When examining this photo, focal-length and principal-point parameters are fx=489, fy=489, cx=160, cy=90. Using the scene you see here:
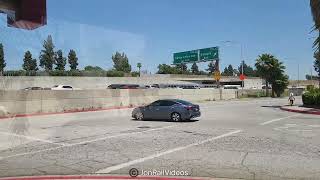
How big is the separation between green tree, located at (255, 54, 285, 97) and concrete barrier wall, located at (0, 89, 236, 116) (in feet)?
119

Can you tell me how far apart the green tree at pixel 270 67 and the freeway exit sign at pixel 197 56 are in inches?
560

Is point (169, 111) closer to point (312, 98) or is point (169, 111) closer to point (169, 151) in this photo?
point (169, 151)

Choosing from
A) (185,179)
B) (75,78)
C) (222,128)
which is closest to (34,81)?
(75,78)

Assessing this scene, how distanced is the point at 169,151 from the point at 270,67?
77.2m

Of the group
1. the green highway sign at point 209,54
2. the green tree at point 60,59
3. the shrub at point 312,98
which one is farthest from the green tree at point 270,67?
the green tree at point 60,59

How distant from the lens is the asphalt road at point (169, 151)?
11.6m

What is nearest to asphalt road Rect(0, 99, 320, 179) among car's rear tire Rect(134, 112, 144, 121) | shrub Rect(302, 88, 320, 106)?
car's rear tire Rect(134, 112, 144, 121)

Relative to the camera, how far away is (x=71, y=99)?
132 ft

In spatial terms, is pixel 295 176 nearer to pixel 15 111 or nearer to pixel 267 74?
pixel 15 111

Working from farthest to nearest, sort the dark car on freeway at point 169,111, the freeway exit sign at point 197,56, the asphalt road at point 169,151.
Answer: the freeway exit sign at point 197,56 < the dark car on freeway at point 169,111 < the asphalt road at point 169,151

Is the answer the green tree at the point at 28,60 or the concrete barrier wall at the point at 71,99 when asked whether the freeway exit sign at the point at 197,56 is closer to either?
the concrete barrier wall at the point at 71,99

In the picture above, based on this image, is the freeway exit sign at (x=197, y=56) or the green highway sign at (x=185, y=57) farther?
the green highway sign at (x=185, y=57)

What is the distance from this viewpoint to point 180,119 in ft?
90.6

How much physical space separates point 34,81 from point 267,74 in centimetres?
4930
